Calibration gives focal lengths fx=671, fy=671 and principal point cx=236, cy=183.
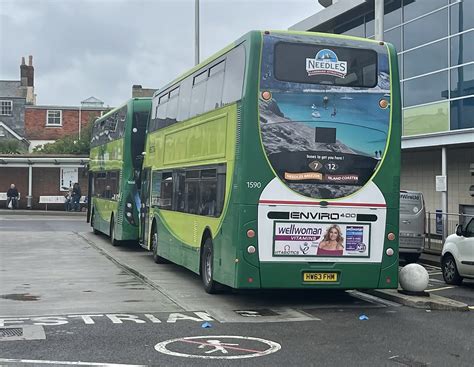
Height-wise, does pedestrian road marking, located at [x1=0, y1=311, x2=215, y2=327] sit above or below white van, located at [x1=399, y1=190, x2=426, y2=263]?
below

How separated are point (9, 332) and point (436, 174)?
61.6 ft

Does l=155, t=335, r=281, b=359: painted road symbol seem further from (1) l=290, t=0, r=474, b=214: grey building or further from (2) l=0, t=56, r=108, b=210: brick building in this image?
(2) l=0, t=56, r=108, b=210: brick building

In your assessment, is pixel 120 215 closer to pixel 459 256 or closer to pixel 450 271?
pixel 450 271

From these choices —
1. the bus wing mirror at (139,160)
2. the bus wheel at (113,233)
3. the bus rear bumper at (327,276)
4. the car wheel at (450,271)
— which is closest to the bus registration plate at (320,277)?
the bus rear bumper at (327,276)

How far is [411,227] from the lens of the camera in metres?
18.1

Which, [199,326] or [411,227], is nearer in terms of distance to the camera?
[199,326]

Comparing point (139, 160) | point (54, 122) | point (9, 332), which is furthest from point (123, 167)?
point (54, 122)

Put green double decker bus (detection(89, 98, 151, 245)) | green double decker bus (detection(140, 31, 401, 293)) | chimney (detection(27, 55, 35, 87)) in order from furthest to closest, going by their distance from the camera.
Result: chimney (detection(27, 55, 35, 87)) → green double decker bus (detection(89, 98, 151, 245)) → green double decker bus (detection(140, 31, 401, 293))

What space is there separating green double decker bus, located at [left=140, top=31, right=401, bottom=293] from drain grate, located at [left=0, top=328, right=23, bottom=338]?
3.14 meters

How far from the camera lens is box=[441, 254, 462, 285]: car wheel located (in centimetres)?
1362

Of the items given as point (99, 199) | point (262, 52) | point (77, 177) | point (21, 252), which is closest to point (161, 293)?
point (262, 52)

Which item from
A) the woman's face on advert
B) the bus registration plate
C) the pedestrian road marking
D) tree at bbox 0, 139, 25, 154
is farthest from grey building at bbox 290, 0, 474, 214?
tree at bbox 0, 139, 25, 154

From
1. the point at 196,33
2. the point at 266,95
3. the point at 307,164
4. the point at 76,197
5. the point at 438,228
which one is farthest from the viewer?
the point at 76,197

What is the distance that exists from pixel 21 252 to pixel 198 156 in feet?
29.1
